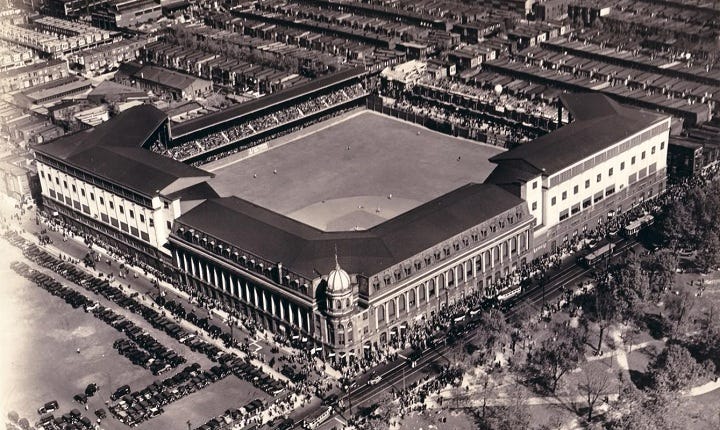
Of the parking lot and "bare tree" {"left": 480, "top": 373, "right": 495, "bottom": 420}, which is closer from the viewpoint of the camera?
"bare tree" {"left": 480, "top": 373, "right": 495, "bottom": 420}

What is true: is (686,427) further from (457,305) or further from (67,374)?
(67,374)

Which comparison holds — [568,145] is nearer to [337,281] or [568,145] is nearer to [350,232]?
[350,232]

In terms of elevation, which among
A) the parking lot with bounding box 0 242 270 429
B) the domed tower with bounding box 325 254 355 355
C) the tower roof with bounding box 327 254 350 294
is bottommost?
the parking lot with bounding box 0 242 270 429

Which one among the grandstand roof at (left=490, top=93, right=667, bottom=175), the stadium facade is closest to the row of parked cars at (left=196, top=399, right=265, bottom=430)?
the stadium facade

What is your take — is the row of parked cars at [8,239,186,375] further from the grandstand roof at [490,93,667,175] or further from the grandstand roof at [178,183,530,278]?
the grandstand roof at [490,93,667,175]

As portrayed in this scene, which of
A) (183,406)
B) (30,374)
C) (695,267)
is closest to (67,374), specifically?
(30,374)

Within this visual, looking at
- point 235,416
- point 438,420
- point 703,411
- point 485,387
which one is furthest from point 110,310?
point 703,411
